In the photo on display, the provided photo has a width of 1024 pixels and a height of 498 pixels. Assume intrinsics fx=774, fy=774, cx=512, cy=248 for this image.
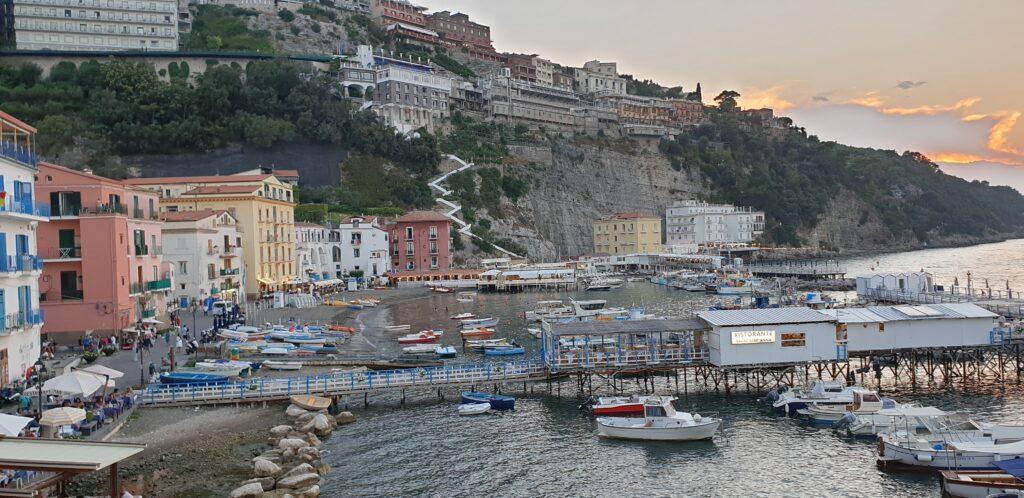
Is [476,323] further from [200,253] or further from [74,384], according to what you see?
[74,384]

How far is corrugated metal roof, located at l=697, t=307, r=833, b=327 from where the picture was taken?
37.9 metres

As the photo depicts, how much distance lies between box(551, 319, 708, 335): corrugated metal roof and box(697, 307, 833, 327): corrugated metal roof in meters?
0.83

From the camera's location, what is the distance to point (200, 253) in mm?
62062

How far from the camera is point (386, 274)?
104 metres

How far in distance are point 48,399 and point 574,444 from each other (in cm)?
2040

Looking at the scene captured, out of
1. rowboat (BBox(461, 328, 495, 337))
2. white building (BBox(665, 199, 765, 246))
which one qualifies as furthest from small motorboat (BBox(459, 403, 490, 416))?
white building (BBox(665, 199, 765, 246))

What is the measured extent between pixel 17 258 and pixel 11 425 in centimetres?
1078

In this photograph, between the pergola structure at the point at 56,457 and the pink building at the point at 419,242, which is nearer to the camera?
the pergola structure at the point at 56,457

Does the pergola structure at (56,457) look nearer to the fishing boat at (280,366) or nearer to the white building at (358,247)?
the fishing boat at (280,366)

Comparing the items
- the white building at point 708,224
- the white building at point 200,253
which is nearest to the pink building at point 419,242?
the white building at point 200,253

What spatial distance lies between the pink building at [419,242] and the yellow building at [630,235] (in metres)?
43.2

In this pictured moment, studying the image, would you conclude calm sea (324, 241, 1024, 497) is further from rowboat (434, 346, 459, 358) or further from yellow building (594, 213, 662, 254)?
yellow building (594, 213, 662, 254)

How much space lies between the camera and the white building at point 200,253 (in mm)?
61406

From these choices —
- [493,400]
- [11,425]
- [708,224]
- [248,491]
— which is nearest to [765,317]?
[493,400]
